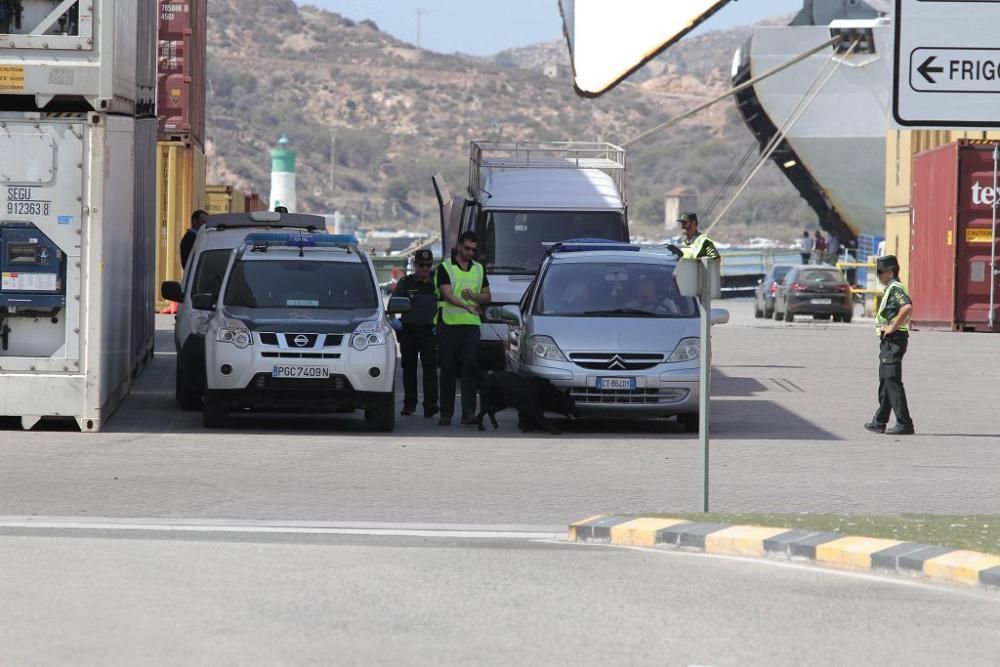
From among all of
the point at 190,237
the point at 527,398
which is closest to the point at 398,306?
the point at 527,398

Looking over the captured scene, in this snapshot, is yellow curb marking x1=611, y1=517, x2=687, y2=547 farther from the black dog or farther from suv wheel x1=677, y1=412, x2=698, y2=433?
suv wheel x1=677, y1=412, x2=698, y2=433

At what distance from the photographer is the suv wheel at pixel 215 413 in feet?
57.2

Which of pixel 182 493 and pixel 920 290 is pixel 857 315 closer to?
pixel 920 290

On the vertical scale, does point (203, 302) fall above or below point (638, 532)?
above

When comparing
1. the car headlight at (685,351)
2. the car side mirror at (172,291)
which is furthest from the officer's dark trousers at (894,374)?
the car side mirror at (172,291)

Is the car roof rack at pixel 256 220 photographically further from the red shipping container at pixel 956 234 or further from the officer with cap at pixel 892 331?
the red shipping container at pixel 956 234

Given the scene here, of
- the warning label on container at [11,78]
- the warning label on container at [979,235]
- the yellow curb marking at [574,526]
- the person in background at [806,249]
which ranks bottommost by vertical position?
the yellow curb marking at [574,526]

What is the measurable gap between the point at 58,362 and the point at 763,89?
5638 cm

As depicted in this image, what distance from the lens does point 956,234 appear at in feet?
131

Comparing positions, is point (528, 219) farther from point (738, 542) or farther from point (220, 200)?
point (220, 200)

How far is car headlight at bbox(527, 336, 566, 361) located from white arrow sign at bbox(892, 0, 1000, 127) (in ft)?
31.2

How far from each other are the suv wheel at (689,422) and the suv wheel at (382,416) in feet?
9.32

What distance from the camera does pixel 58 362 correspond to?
55.0 ft

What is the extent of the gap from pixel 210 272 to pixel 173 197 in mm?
17561
